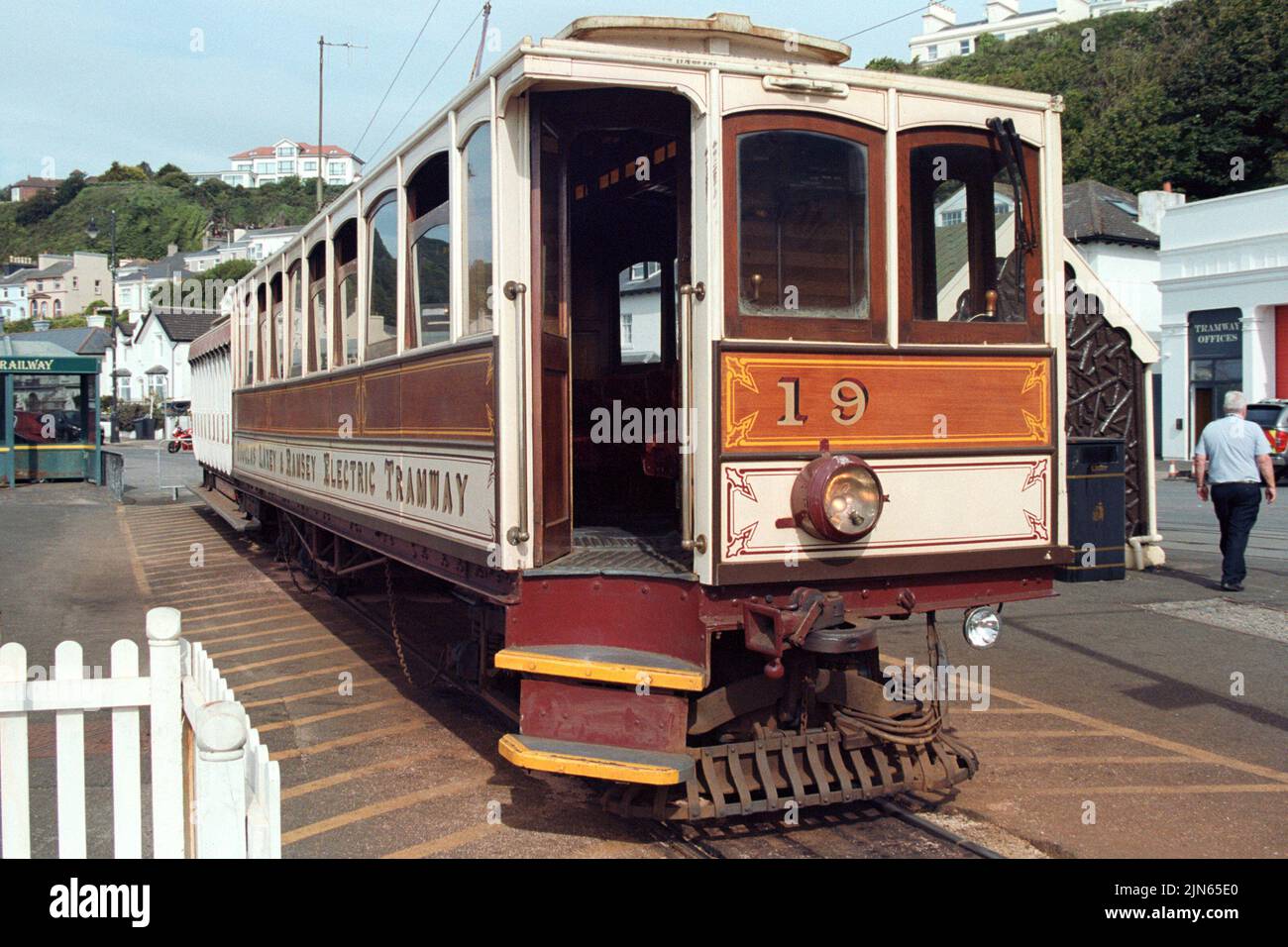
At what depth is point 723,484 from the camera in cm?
476

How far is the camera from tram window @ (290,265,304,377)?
970cm

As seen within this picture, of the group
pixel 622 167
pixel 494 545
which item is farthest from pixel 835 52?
Result: pixel 494 545

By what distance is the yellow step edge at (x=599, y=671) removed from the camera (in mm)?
4637

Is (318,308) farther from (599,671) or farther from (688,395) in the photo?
(599,671)

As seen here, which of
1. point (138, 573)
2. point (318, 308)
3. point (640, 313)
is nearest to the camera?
point (640, 313)

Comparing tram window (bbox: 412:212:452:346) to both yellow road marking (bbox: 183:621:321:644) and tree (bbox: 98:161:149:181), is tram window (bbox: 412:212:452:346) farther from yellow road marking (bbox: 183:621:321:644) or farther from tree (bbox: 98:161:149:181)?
tree (bbox: 98:161:149:181)

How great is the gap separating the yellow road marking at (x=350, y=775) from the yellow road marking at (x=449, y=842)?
99 centimetres

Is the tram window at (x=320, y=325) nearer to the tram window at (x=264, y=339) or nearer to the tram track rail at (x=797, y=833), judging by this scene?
the tram window at (x=264, y=339)

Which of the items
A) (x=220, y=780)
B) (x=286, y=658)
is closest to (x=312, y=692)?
(x=286, y=658)

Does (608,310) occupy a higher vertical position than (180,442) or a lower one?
higher

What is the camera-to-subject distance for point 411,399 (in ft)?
21.0

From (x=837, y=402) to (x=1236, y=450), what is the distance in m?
7.08

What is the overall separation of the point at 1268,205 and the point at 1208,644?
2570 centimetres

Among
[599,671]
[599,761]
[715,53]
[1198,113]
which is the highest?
[1198,113]
